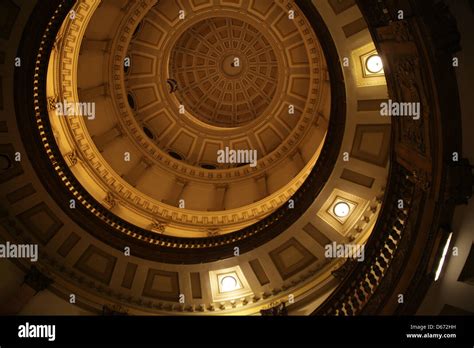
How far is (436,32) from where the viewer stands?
746cm

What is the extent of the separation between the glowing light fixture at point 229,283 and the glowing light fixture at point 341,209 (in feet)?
16.4

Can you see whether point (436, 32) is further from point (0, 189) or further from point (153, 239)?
point (0, 189)

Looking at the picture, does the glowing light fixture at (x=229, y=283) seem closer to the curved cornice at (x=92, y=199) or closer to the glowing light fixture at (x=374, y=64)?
the curved cornice at (x=92, y=199)

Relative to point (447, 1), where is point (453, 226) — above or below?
below

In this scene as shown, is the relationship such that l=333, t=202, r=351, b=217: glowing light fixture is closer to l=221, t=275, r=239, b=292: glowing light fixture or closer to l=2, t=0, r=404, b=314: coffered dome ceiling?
l=2, t=0, r=404, b=314: coffered dome ceiling

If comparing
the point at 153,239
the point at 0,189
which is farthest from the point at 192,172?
the point at 0,189

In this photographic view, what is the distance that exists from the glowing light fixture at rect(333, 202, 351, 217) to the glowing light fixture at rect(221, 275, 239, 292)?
5007 millimetres

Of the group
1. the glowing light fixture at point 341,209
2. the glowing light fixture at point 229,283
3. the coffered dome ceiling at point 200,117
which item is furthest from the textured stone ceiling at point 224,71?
the glowing light fixture at point 229,283

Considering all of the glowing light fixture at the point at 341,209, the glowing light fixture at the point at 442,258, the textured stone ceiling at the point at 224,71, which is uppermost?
the textured stone ceiling at the point at 224,71

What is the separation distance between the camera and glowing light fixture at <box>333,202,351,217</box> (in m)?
15.0

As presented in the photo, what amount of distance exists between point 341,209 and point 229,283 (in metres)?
5.50

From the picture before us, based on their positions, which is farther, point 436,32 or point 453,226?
point 453,226

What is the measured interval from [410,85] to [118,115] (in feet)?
51.1

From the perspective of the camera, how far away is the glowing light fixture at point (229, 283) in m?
15.8
